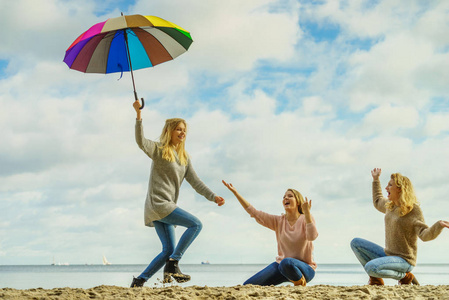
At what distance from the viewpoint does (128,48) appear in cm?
771

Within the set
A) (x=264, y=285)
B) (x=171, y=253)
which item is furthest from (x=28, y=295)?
(x=264, y=285)

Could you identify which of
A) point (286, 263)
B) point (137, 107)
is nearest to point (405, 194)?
point (286, 263)

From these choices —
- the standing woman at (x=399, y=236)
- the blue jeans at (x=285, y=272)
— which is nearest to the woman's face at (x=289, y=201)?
the blue jeans at (x=285, y=272)

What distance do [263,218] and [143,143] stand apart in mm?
2083

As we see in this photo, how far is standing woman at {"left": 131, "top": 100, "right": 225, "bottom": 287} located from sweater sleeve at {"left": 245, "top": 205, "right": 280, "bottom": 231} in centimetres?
47

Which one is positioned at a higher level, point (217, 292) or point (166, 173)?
point (166, 173)

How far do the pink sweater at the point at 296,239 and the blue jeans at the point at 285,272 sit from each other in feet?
0.44

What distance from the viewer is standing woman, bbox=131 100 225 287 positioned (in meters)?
6.97

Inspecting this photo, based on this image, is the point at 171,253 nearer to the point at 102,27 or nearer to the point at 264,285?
the point at 264,285

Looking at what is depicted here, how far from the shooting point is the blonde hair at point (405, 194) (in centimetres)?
729

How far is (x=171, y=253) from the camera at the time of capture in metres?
7.06

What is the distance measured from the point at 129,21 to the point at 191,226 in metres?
3.05

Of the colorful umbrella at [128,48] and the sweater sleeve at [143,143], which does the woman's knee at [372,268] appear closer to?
the sweater sleeve at [143,143]

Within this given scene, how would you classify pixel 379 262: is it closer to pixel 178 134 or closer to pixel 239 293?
pixel 239 293
